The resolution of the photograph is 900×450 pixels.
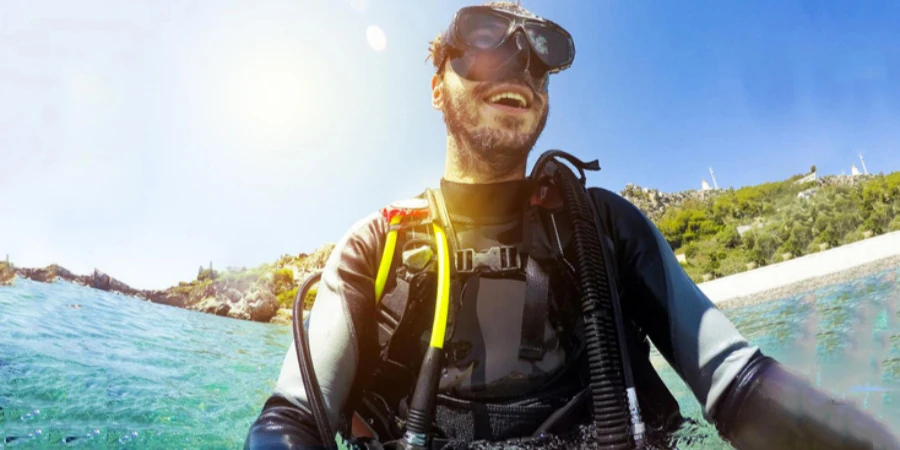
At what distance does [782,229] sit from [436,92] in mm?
27509

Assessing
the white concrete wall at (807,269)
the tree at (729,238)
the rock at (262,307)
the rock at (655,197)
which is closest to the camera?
the white concrete wall at (807,269)

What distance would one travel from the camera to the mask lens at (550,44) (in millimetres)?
2193

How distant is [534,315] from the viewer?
1681 mm

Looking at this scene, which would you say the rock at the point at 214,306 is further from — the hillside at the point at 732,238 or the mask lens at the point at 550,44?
the mask lens at the point at 550,44

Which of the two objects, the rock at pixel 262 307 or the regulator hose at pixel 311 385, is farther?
the rock at pixel 262 307

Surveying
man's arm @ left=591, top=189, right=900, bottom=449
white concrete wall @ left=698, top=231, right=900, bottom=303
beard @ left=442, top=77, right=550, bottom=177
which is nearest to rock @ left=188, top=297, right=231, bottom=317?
white concrete wall @ left=698, top=231, right=900, bottom=303

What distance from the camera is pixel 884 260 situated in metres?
11.7

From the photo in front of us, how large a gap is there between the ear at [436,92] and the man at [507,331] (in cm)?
29

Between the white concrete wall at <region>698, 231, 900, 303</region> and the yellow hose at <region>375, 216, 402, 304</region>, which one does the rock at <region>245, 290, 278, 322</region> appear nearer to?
the white concrete wall at <region>698, 231, 900, 303</region>

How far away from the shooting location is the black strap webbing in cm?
165

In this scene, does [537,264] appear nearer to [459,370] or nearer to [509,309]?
[509,309]

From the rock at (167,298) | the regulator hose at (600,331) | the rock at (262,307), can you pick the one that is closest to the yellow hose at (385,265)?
the regulator hose at (600,331)

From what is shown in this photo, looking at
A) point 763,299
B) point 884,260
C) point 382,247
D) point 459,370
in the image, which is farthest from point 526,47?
point 884,260

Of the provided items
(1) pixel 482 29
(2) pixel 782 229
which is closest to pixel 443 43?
(1) pixel 482 29
